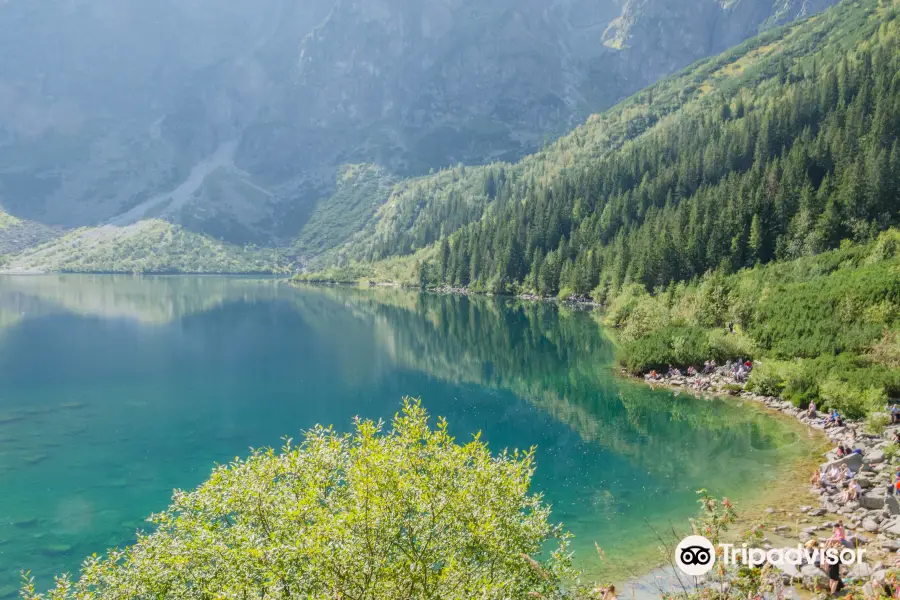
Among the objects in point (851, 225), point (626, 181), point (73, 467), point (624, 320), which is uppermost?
point (626, 181)

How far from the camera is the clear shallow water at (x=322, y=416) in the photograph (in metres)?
32.7

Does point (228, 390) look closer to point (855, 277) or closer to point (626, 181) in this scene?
point (855, 277)

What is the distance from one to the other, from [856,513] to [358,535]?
28131 millimetres

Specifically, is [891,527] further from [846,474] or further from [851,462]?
[851,462]

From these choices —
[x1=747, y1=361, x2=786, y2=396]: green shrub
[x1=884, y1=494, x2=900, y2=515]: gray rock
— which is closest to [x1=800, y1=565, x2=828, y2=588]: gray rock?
[x1=884, y1=494, x2=900, y2=515]: gray rock

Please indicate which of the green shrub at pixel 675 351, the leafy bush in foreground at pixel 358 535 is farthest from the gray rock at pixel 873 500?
the green shrub at pixel 675 351

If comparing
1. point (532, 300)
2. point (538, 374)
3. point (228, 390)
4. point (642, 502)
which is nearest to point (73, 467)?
point (228, 390)

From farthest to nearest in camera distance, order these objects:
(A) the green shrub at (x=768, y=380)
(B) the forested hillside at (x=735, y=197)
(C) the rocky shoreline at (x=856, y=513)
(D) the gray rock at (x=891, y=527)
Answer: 1. (B) the forested hillside at (x=735, y=197)
2. (A) the green shrub at (x=768, y=380)
3. (D) the gray rock at (x=891, y=527)
4. (C) the rocky shoreline at (x=856, y=513)

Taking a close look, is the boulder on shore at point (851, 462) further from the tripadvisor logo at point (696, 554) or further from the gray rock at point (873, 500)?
the tripadvisor logo at point (696, 554)

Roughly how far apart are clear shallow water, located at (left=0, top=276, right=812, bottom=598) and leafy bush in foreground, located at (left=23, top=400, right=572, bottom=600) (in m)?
13.0

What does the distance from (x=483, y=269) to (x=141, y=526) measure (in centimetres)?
16729

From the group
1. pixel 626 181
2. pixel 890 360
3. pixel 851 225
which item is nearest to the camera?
pixel 890 360

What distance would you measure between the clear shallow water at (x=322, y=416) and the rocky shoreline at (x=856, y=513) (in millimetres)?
3181

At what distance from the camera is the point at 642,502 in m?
33.6
